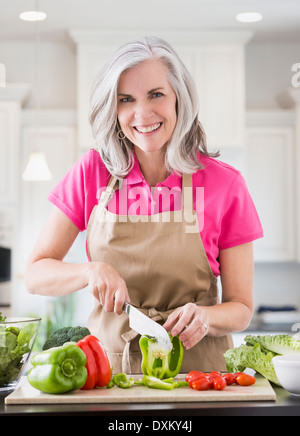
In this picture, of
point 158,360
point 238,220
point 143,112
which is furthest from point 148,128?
point 158,360

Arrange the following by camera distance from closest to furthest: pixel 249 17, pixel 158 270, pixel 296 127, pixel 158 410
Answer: pixel 158 410 < pixel 158 270 < pixel 249 17 < pixel 296 127

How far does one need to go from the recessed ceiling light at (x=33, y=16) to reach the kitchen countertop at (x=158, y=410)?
281cm

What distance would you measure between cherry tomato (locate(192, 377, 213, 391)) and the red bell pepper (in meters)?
0.15

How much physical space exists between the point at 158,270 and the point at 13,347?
19.1 inches

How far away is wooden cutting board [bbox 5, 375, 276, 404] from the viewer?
3.37 feet

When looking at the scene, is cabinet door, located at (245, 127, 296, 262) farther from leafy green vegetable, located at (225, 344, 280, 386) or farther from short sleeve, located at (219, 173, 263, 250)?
leafy green vegetable, located at (225, 344, 280, 386)

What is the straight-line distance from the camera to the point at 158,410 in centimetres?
98

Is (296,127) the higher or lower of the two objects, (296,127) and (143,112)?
the higher

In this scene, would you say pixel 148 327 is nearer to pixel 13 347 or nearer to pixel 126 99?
pixel 13 347

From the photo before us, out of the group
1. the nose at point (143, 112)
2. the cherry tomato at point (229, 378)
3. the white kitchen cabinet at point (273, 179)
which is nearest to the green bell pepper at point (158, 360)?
the cherry tomato at point (229, 378)

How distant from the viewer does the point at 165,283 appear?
1504 mm

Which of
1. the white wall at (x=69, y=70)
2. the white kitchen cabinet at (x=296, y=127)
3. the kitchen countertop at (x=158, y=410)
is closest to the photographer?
the kitchen countertop at (x=158, y=410)

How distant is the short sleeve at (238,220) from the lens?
1536mm
